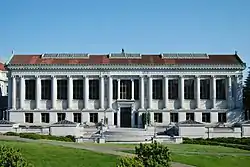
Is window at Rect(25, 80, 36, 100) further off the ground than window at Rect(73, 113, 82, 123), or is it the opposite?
window at Rect(25, 80, 36, 100)

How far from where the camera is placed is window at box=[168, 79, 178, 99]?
82.1 meters

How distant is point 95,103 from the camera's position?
81688 mm

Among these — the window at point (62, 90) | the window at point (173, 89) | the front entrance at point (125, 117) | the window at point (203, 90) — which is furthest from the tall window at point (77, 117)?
the window at point (203, 90)

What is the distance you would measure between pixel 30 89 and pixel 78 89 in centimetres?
824

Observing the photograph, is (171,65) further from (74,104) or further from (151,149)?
(151,149)

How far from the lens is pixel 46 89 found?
82.3 m

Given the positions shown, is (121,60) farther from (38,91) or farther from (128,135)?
(128,135)

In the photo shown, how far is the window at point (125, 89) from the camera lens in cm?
8174

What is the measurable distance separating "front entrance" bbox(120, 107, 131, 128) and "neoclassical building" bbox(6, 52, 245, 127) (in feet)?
0.33

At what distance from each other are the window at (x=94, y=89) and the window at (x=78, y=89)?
1.54 meters

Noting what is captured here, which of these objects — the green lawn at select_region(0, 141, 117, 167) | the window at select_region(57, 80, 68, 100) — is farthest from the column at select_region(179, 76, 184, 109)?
the green lawn at select_region(0, 141, 117, 167)

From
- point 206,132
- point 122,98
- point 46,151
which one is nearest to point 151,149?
point 46,151

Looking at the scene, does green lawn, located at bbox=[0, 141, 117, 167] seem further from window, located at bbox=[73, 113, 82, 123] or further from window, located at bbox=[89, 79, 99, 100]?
window, located at bbox=[89, 79, 99, 100]

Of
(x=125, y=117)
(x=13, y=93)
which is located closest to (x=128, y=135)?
(x=125, y=117)
